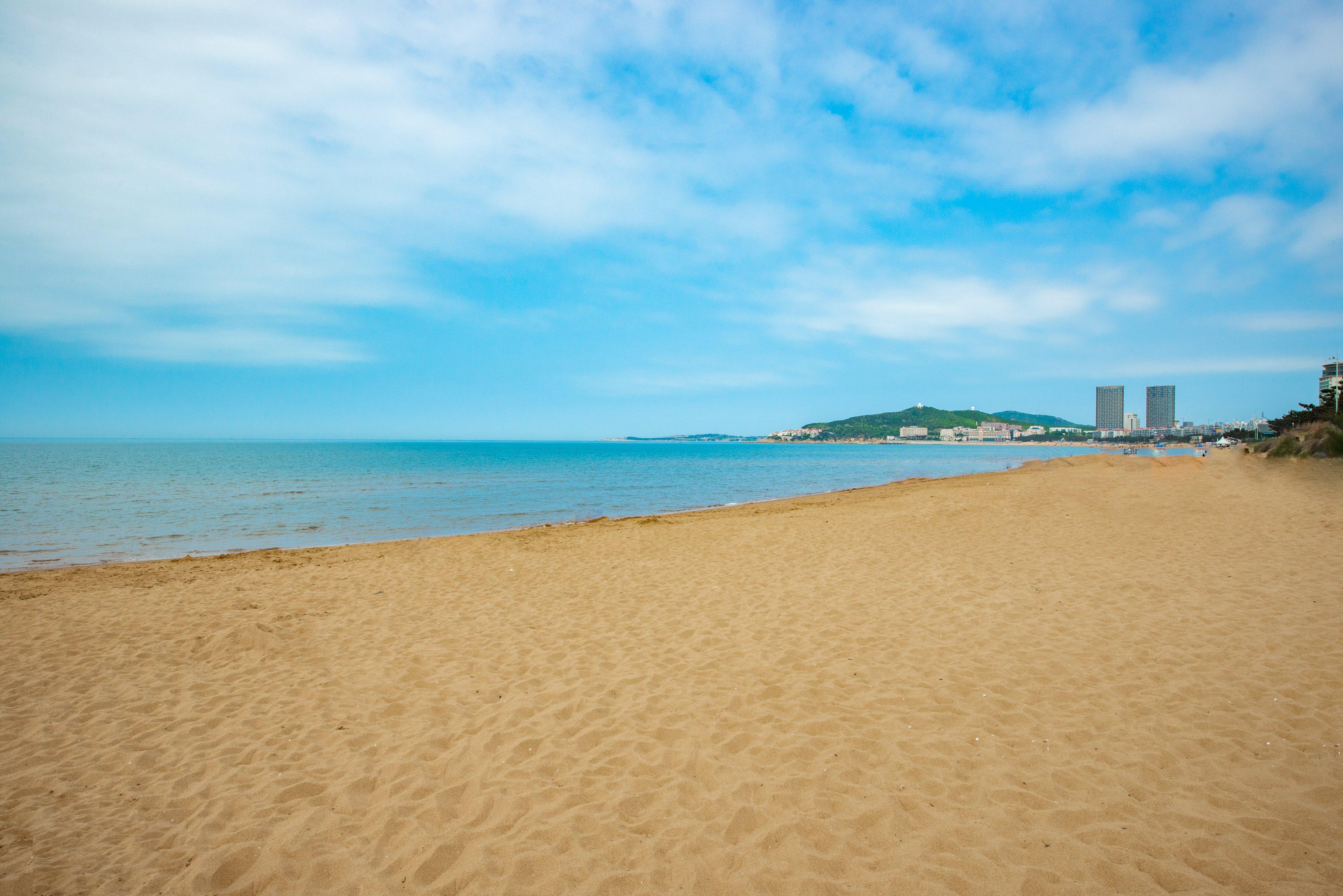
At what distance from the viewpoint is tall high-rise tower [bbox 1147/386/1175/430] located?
183875 millimetres

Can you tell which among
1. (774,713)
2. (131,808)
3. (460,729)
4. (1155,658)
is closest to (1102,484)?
(1155,658)

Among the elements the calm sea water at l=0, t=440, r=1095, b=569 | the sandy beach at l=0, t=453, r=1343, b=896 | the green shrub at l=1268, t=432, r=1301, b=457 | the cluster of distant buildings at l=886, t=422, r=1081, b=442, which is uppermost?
the cluster of distant buildings at l=886, t=422, r=1081, b=442

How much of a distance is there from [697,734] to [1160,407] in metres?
241

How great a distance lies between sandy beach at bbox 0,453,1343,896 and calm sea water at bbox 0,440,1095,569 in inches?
344

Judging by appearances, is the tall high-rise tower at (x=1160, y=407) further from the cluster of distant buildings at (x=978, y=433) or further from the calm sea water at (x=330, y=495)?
the calm sea water at (x=330, y=495)

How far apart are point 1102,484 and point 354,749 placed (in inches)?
1004

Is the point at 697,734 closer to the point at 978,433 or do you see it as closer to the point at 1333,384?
the point at 1333,384

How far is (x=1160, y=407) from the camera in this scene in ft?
611

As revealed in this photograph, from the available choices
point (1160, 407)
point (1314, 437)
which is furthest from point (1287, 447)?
point (1160, 407)

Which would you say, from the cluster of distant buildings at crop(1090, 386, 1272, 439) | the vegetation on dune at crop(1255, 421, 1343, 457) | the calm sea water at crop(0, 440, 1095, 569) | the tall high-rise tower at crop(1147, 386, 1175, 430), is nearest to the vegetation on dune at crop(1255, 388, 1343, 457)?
the vegetation on dune at crop(1255, 421, 1343, 457)

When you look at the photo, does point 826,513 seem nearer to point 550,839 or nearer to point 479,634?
point 479,634

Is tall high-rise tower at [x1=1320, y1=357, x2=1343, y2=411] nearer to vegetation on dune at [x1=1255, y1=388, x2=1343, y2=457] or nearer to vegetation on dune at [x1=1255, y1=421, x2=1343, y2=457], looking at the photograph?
vegetation on dune at [x1=1255, y1=388, x2=1343, y2=457]

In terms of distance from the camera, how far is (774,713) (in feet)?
16.3

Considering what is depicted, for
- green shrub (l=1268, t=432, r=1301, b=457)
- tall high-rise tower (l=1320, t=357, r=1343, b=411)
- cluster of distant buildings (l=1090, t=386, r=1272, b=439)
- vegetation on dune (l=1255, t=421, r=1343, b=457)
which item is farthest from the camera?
cluster of distant buildings (l=1090, t=386, r=1272, b=439)
